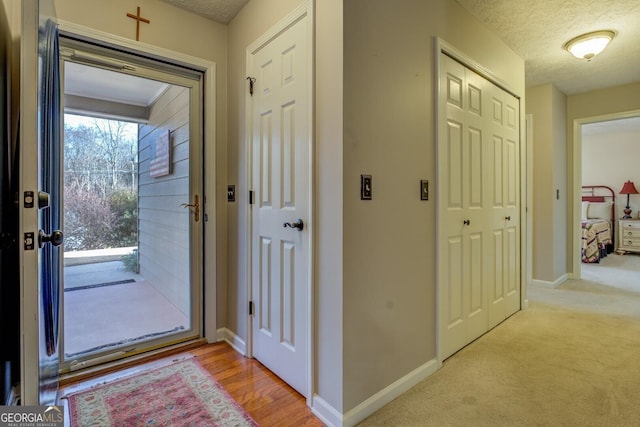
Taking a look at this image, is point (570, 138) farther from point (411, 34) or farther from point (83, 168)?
point (83, 168)

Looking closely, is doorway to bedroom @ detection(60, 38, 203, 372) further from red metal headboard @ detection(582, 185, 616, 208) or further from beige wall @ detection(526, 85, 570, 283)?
red metal headboard @ detection(582, 185, 616, 208)

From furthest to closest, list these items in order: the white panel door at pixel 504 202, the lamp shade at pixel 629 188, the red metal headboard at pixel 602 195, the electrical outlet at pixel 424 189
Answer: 1. the red metal headboard at pixel 602 195
2. the lamp shade at pixel 629 188
3. the white panel door at pixel 504 202
4. the electrical outlet at pixel 424 189

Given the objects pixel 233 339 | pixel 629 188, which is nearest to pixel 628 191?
pixel 629 188

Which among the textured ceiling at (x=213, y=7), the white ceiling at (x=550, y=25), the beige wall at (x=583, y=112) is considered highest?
the white ceiling at (x=550, y=25)

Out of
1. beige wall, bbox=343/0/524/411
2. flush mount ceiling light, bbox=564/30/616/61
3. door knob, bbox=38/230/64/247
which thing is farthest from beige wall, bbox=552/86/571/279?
door knob, bbox=38/230/64/247

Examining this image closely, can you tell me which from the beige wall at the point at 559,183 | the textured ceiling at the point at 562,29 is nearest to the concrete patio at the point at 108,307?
the textured ceiling at the point at 562,29

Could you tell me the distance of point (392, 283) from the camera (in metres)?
1.72

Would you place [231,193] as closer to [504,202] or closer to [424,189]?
[424,189]

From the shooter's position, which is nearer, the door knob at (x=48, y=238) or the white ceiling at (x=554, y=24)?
the door knob at (x=48, y=238)

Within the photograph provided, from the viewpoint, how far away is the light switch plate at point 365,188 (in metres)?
1.55

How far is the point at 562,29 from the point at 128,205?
3734 millimetres

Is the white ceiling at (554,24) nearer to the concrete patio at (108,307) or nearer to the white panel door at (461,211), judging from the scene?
the white panel door at (461,211)

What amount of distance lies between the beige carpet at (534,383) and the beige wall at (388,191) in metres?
0.20

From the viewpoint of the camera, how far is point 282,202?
1.89m
